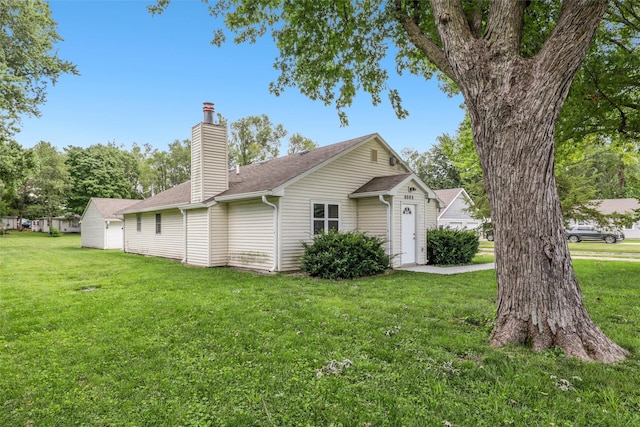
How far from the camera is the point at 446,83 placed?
33.6 feet

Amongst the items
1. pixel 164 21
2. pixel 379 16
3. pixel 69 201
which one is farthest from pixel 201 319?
pixel 69 201

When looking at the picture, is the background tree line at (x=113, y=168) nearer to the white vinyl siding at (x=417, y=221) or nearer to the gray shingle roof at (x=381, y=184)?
the gray shingle roof at (x=381, y=184)

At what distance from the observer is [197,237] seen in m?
12.5

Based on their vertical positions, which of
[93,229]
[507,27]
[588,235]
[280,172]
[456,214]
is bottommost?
[588,235]

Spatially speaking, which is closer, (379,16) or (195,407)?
(195,407)

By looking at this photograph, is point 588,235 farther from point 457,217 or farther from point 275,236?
point 275,236

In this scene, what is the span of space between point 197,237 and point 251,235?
2630mm

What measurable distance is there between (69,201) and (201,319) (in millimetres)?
43008

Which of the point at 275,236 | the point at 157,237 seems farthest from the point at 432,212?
the point at 157,237

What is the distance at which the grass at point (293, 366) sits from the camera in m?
2.62

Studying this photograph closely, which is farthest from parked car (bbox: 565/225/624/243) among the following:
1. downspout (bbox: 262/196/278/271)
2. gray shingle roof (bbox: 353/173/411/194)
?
downspout (bbox: 262/196/278/271)

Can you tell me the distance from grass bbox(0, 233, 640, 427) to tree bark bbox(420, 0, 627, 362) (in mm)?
345

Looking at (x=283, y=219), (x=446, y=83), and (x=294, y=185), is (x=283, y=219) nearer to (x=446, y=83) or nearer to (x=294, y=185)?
(x=294, y=185)

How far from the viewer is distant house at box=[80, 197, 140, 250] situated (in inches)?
841
